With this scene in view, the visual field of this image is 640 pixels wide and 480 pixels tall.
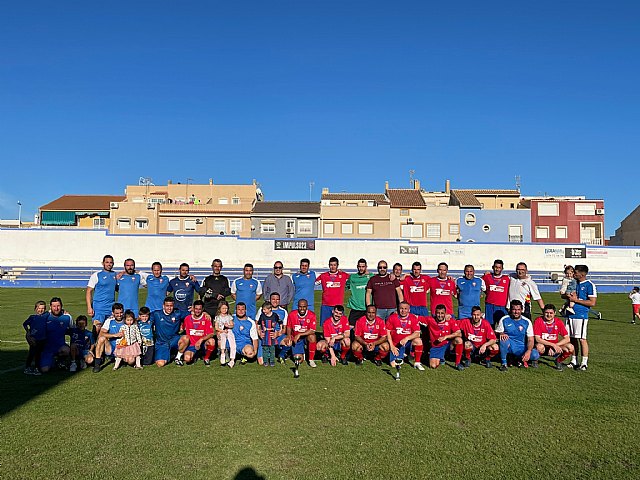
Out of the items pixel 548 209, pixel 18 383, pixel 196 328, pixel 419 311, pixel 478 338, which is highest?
pixel 548 209

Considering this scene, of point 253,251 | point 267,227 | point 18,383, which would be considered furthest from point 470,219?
point 18,383

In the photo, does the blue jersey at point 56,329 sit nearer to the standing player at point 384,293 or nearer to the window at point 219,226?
the standing player at point 384,293

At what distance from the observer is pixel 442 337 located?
313 inches

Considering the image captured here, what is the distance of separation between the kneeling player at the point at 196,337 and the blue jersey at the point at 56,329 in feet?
5.72

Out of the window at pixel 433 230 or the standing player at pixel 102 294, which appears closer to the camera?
the standing player at pixel 102 294

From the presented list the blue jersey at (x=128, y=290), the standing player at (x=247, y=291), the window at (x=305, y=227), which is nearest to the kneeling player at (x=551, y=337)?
the standing player at (x=247, y=291)

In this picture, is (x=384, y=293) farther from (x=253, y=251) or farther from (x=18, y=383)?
(x=253, y=251)

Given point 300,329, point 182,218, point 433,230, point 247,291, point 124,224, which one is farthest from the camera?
point 124,224

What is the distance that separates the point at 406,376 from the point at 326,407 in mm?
2011

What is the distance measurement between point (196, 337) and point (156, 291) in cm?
131

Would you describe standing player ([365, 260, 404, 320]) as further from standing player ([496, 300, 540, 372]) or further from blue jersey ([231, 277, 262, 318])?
blue jersey ([231, 277, 262, 318])

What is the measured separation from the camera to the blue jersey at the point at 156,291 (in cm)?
875

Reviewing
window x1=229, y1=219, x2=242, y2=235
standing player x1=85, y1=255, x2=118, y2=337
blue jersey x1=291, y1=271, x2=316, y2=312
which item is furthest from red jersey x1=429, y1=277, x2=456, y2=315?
window x1=229, y1=219, x2=242, y2=235

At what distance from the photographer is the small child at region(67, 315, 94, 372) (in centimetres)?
746
